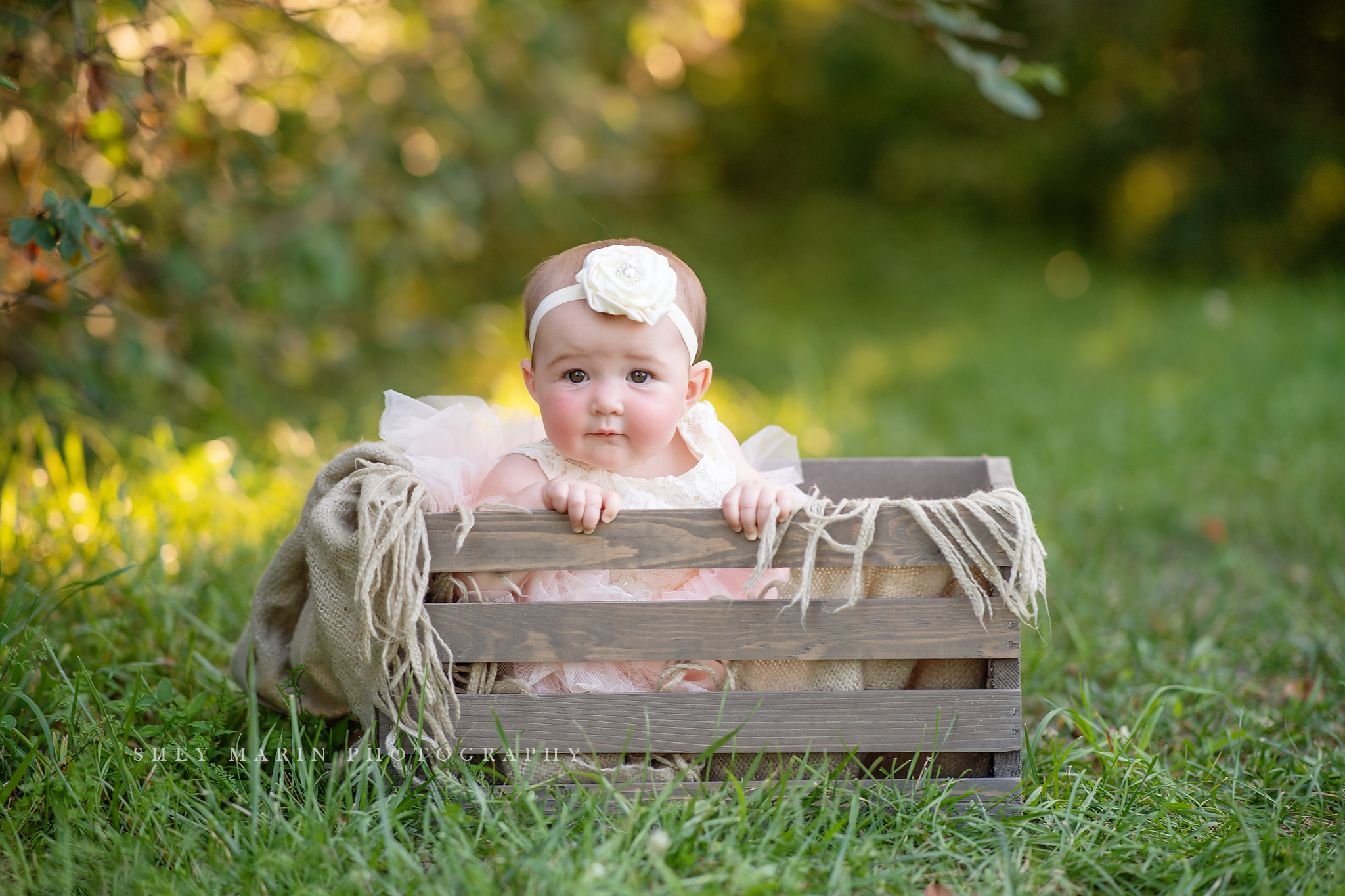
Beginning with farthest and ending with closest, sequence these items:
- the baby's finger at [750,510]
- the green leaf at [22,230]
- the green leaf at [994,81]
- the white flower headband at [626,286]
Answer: the green leaf at [994,81] < the green leaf at [22,230] < the white flower headband at [626,286] < the baby's finger at [750,510]

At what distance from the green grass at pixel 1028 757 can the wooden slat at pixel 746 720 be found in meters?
0.10

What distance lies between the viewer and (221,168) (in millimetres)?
3637

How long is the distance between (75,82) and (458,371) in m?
3.45

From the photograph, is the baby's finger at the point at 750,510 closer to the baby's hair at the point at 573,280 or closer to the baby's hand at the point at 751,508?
the baby's hand at the point at 751,508

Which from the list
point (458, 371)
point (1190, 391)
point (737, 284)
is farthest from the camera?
point (737, 284)

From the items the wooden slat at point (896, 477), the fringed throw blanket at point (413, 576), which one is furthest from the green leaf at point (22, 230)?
the wooden slat at point (896, 477)

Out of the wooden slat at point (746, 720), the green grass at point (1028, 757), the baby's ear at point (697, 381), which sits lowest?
the green grass at point (1028, 757)

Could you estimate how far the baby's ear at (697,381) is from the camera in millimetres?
2031

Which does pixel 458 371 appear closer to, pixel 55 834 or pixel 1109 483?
pixel 1109 483

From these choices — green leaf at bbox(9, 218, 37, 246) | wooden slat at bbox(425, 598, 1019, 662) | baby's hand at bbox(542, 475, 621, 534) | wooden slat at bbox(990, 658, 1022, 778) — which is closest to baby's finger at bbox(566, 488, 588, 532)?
baby's hand at bbox(542, 475, 621, 534)

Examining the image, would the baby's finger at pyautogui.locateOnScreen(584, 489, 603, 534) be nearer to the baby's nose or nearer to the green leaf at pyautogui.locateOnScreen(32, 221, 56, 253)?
the baby's nose

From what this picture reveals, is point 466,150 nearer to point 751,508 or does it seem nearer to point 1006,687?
point 751,508

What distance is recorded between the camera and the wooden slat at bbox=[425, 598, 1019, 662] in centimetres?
173

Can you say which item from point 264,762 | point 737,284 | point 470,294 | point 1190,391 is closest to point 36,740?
point 264,762
